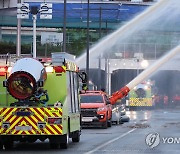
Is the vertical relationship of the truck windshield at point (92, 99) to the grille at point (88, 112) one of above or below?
above

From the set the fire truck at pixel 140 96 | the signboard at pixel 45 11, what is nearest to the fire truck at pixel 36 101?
the signboard at pixel 45 11

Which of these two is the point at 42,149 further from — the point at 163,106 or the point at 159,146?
the point at 163,106

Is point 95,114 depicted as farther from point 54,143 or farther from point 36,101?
point 36,101

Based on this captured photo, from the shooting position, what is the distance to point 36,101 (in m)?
19.2

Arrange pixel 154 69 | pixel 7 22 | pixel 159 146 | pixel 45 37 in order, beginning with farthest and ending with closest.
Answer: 1. pixel 7 22
2. pixel 45 37
3. pixel 154 69
4. pixel 159 146

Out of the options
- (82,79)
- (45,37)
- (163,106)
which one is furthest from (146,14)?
(163,106)

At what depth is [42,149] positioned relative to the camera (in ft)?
64.0

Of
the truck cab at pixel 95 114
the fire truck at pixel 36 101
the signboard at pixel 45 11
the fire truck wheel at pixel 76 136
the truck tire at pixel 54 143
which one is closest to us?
the fire truck at pixel 36 101

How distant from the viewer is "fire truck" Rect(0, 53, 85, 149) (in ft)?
61.5

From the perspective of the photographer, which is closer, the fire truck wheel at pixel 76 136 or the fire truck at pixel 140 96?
the fire truck wheel at pixel 76 136

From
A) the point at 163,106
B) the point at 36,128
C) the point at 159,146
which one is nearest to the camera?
the point at 36,128

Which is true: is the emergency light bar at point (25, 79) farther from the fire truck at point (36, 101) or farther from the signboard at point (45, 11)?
the signboard at point (45, 11)

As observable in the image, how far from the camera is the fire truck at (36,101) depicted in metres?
18.7

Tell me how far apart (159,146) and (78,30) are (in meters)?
69.8
